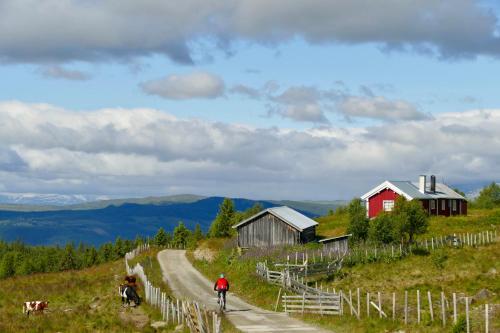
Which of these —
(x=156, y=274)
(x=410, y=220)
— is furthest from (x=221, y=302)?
(x=410, y=220)

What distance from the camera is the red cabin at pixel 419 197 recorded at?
9494 centimetres

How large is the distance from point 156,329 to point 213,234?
79.9 metres

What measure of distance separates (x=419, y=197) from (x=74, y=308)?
59318 millimetres

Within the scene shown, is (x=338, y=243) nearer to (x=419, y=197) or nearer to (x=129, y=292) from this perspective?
(x=419, y=197)

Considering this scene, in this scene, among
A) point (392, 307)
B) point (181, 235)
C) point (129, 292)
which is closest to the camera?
point (392, 307)

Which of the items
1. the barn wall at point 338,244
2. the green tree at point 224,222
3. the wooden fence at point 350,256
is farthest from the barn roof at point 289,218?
the green tree at point 224,222

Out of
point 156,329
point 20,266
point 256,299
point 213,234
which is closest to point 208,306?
point 256,299

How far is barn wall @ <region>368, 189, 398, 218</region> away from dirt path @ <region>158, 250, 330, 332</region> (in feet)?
104

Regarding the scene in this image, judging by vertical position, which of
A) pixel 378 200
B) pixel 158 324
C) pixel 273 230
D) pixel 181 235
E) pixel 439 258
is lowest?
pixel 158 324

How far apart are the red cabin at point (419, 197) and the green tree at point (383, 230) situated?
25794 mm

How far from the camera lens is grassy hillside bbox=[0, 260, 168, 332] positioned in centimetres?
3556

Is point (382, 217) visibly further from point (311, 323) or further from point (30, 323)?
point (30, 323)

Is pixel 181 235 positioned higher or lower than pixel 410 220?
lower

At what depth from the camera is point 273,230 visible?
79.4 metres
